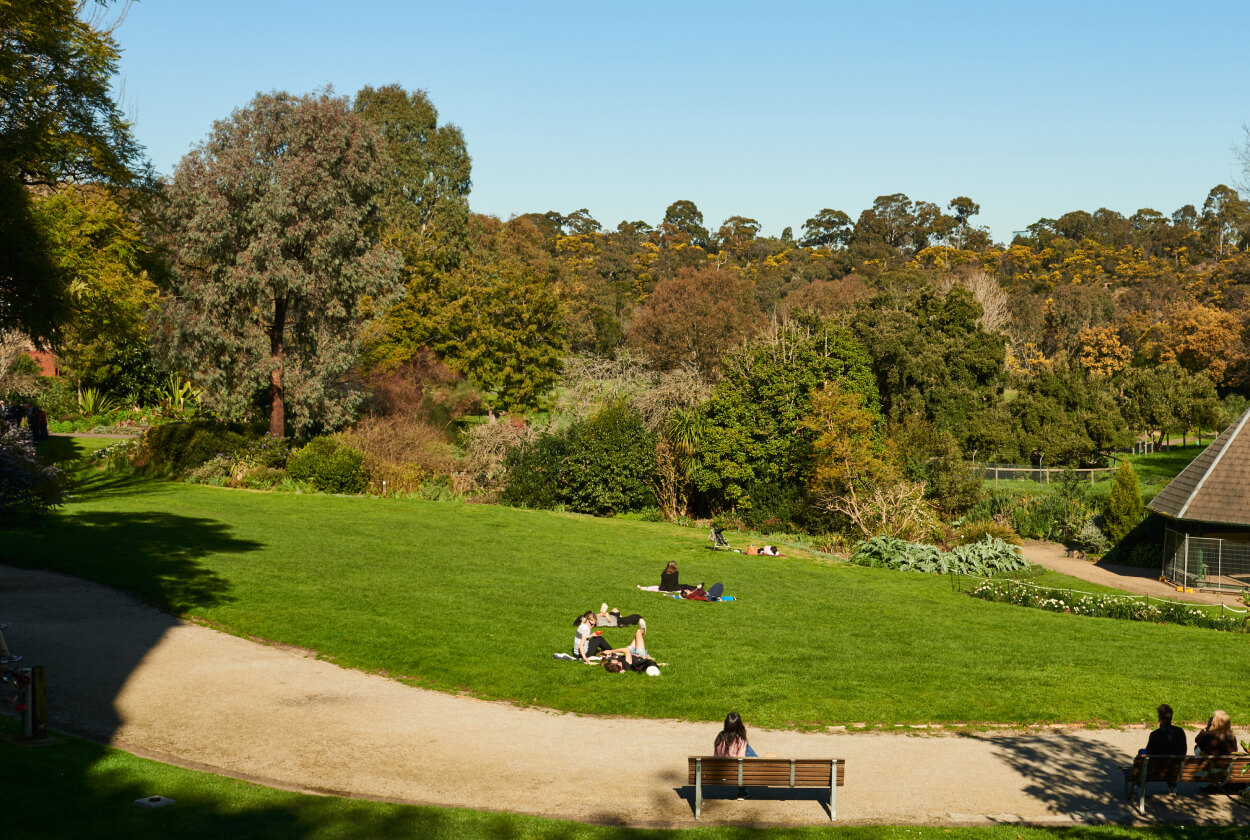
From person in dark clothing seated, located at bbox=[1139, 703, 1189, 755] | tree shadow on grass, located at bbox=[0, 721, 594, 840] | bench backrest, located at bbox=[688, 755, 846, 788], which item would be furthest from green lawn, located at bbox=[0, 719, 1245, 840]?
person in dark clothing seated, located at bbox=[1139, 703, 1189, 755]

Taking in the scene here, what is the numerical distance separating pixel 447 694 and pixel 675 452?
78.2ft

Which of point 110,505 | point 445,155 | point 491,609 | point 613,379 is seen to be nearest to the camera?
point 491,609

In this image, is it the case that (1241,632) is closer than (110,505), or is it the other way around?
(1241,632)

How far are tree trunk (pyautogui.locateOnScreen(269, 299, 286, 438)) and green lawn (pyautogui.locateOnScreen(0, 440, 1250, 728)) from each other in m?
8.73

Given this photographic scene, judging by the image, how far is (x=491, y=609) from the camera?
19125mm

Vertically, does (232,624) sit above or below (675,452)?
below

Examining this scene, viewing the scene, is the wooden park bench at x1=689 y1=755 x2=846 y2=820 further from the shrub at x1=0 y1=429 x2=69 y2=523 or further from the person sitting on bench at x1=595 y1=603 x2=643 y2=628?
the shrub at x1=0 y1=429 x2=69 y2=523

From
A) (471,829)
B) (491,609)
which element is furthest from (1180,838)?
(491,609)

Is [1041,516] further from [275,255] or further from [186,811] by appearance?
[186,811]

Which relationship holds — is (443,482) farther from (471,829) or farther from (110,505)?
(471,829)

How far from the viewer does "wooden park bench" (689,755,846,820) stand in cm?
993

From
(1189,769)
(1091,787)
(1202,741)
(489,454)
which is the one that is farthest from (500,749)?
(489,454)

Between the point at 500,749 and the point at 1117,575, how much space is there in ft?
84.1

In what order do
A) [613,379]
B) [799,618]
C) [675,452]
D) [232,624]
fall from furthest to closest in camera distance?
[613,379] → [675,452] → [799,618] → [232,624]
